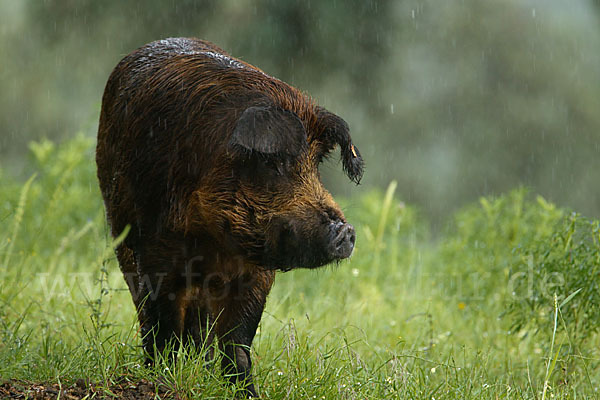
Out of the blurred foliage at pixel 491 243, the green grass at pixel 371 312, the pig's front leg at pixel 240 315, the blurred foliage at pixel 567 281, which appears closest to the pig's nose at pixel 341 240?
the green grass at pixel 371 312

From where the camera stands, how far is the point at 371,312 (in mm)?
5832

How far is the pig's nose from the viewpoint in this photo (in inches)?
135

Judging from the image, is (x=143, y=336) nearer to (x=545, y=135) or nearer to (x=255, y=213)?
(x=255, y=213)

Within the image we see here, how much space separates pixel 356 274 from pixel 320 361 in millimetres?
2691

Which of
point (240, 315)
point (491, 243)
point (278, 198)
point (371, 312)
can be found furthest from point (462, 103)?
point (278, 198)

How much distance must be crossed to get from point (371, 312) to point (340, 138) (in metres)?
2.28

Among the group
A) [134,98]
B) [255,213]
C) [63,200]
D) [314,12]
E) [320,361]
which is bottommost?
[63,200]

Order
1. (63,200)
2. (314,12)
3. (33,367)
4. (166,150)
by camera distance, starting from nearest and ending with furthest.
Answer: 1. (33,367)
2. (166,150)
3. (63,200)
4. (314,12)

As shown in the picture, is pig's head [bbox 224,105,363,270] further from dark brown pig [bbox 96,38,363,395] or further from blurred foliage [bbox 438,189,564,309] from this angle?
blurred foliage [bbox 438,189,564,309]

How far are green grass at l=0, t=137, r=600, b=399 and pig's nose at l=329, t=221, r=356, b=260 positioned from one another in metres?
0.57

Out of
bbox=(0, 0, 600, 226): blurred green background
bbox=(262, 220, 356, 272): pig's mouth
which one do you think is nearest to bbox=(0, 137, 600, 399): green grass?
bbox=(262, 220, 356, 272): pig's mouth

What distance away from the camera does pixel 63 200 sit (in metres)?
7.07

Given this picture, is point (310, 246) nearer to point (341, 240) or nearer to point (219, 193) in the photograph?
point (341, 240)

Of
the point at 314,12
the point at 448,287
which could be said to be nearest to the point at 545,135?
the point at 314,12
